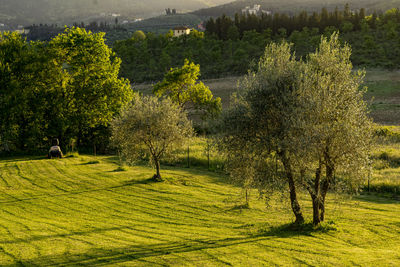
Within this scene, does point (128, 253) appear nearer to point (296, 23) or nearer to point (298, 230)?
point (298, 230)

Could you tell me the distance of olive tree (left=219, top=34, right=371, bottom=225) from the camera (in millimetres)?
17938

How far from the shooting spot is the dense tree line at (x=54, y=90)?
45500mm

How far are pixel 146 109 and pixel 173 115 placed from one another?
244 centimetres

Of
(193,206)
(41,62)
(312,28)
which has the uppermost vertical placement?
(312,28)

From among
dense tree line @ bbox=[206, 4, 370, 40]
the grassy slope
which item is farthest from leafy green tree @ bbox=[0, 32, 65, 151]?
dense tree line @ bbox=[206, 4, 370, 40]

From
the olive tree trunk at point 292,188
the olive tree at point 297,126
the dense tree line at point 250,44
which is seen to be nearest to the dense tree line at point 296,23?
the dense tree line at point 250,44

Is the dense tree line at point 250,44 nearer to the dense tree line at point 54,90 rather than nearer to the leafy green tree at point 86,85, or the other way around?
the leafy green tree at point 86,85

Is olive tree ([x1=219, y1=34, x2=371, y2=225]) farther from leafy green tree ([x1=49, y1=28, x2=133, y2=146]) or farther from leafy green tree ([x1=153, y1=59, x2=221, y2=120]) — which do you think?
leafy green tree ([x1=153, y1=59, x2=221, y2=120])

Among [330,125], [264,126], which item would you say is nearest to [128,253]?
[264,126]

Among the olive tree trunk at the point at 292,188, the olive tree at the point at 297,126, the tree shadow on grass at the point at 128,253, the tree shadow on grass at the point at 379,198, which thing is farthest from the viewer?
the tree shadow on grass at the point at 379,198

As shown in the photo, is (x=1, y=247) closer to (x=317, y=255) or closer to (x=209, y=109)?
(x=317, y=255)

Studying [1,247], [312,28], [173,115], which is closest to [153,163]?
[173,115]

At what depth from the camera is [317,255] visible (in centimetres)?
1673

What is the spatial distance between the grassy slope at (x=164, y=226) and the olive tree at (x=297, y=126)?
2450 mm
